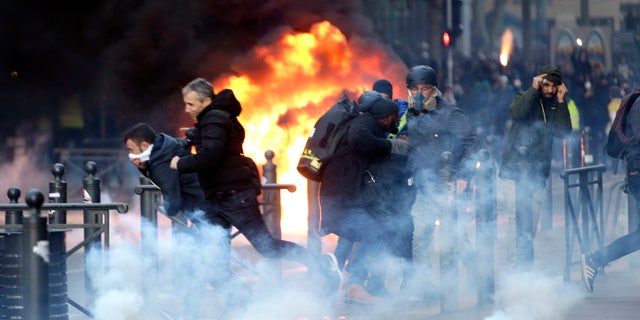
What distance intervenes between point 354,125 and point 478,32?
32029 mm

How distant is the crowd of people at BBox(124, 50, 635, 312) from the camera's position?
7.98m

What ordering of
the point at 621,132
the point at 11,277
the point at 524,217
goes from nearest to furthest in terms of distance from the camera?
the point at 11,277 → the point at 621,132 → the point at 524,217

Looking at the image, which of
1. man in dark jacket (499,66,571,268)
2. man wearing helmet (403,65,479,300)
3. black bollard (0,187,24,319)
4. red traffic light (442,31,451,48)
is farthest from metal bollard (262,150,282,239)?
red traffic light (442,31,451,48)

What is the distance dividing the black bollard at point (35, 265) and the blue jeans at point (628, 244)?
4337mm

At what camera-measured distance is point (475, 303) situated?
9172 millimetres

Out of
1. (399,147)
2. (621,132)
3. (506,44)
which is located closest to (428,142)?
(399,147)

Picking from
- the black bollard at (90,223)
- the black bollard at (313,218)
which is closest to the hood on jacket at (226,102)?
the black bollard at (90,223)

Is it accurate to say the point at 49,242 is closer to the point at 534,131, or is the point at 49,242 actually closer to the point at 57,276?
the point at 57,276

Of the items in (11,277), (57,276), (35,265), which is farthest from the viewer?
(57,276)

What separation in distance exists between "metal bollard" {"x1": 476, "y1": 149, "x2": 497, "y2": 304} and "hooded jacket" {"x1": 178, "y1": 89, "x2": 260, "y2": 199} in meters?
1.62

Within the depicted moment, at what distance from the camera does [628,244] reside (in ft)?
30.6

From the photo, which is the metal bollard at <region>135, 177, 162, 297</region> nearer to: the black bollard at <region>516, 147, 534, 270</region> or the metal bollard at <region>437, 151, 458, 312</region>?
the metal bollard at <region>437, 151, 458, 312</region>

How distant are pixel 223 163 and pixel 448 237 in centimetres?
163

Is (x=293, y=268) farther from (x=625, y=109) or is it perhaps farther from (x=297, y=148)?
(x=297, y=148)
